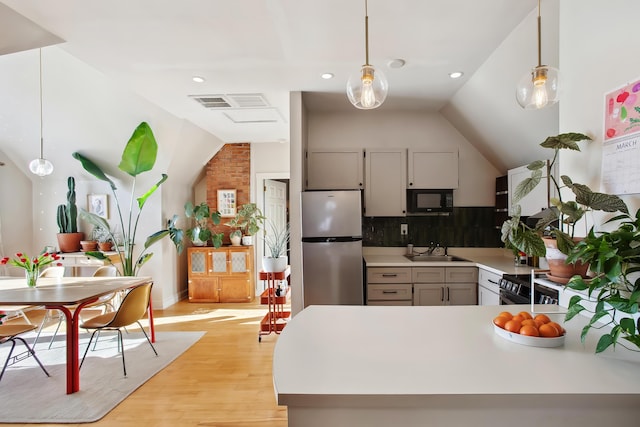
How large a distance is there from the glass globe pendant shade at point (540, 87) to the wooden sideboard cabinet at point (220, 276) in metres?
4.51

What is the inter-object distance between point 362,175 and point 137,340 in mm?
3281

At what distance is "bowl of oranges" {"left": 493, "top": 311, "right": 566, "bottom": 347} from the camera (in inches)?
46.9

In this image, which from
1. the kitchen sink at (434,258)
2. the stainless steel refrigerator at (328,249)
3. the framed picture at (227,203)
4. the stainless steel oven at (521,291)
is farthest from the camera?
the framed picture at (227,203)

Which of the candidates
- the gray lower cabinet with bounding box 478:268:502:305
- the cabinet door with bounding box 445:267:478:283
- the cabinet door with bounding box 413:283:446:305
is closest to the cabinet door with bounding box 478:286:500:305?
the gray lower cabinet with bounding box 478:268:502:305

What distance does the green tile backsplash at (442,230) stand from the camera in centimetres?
406

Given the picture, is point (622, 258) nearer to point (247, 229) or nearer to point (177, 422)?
point (177, 422)

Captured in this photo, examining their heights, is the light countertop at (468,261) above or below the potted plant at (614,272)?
below

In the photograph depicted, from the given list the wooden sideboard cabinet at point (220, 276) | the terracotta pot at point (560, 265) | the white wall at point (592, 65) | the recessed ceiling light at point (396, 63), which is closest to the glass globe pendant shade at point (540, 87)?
the white wall at point (592, 65)

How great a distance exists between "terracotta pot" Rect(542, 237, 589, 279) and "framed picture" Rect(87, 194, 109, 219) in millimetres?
5637

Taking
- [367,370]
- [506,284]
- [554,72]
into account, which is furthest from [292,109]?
[367,370]

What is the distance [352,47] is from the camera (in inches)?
96.3

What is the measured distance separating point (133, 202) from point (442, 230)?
4541 millimetres

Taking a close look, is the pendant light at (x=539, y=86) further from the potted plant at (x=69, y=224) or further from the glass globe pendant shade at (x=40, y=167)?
the potted plant at (x=69, y=224)

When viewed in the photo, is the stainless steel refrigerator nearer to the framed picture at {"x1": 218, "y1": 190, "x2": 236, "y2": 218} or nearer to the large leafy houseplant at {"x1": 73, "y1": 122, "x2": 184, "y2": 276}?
the large leafy houseplant at {"x1": 73, "y1": 122, "x2": 184, "y2": 276}
